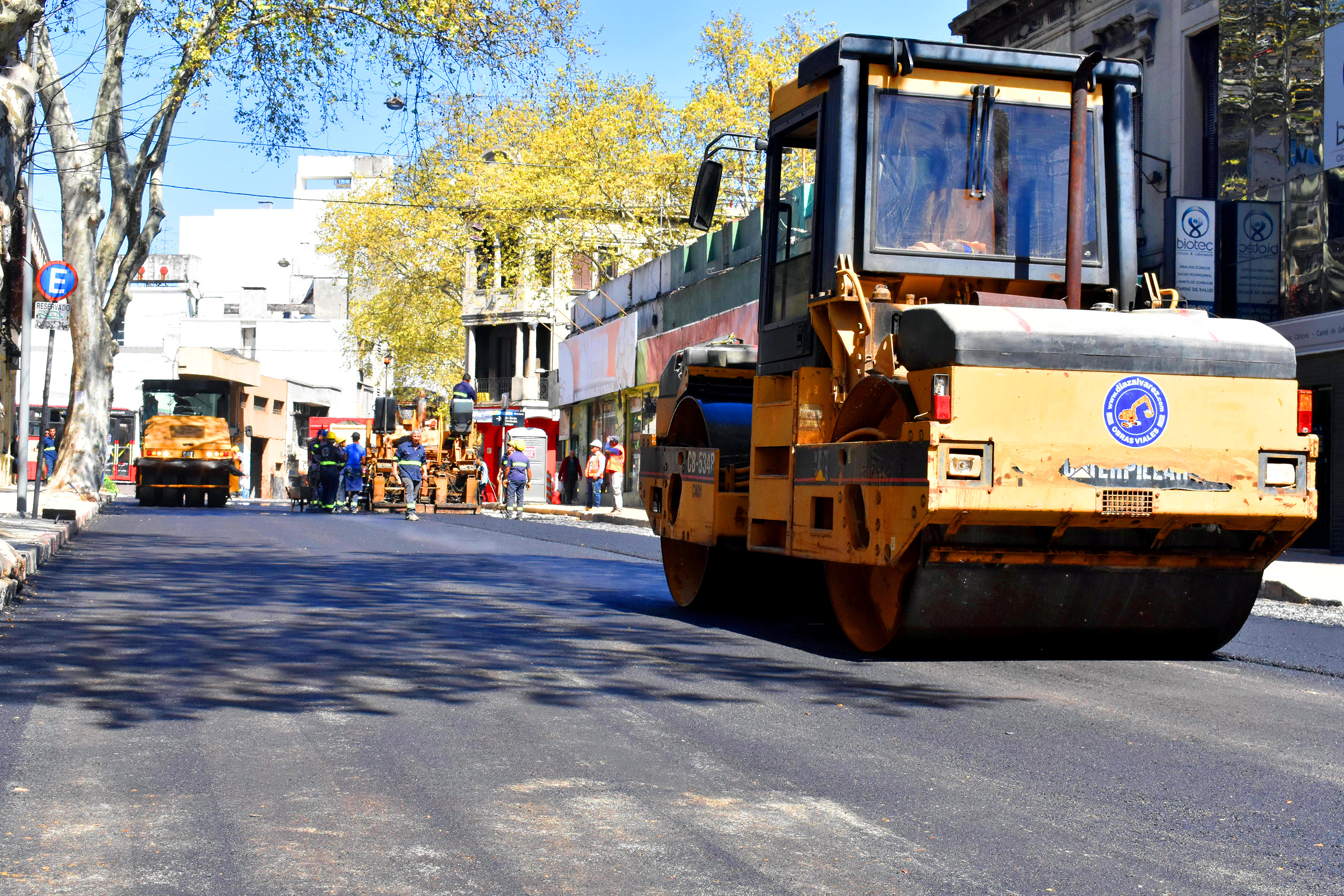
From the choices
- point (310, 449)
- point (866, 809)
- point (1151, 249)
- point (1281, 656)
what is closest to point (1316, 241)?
point (1151, 249)

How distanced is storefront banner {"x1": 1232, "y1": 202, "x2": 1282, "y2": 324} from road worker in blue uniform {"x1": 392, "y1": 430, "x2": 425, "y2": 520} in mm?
14938

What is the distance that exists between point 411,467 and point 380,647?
2048cm

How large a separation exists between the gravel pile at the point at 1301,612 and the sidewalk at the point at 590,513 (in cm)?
1513

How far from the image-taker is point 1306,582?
14625 millimetres

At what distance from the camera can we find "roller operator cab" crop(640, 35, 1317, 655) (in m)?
7.54

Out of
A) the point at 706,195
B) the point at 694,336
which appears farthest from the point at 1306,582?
the point at 694,336

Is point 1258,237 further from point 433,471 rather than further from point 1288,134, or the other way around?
point 433,471

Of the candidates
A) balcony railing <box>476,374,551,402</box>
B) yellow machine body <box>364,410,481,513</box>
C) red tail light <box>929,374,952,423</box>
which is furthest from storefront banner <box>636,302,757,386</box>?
balcony railing <box>476,374,551,402</box>

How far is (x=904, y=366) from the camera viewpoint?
26.0 feet

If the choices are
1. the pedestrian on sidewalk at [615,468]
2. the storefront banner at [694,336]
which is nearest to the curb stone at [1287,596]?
the storefront banner at [694,336]

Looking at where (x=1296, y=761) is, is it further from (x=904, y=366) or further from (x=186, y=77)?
(x=186, y=77)

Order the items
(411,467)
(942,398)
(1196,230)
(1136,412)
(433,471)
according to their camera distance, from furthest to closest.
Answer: (433,471)
(411,467)
(1196,230)
(1136,412)
(942,398)

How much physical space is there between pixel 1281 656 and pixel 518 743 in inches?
210

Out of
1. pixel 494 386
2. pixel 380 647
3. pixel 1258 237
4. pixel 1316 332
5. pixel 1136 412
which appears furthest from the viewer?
pixel 494 386
